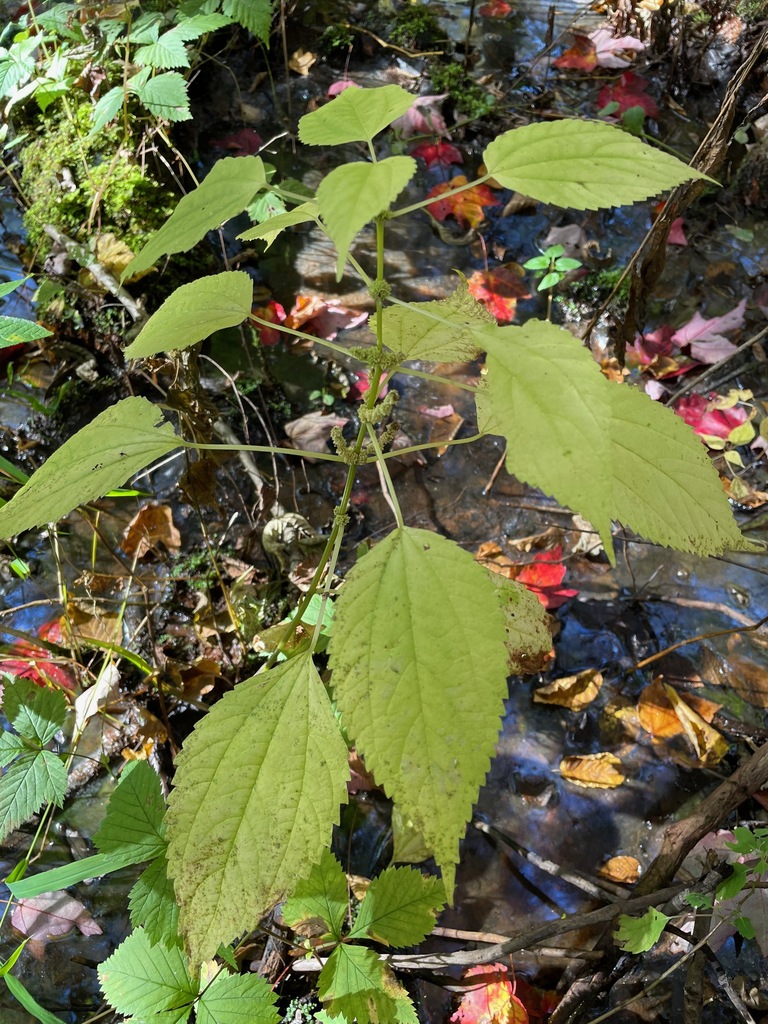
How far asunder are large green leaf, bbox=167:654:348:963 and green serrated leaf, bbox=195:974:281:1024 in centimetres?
43

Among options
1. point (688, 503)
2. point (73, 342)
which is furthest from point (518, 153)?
point (73, 342)

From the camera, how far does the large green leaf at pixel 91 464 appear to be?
97cm

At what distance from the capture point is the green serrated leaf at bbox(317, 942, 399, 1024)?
118 centimetres

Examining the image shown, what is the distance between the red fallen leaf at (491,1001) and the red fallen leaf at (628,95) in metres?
3.82

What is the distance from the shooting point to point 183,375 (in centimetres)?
161

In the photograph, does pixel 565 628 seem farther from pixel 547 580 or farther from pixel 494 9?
pixel 494 9

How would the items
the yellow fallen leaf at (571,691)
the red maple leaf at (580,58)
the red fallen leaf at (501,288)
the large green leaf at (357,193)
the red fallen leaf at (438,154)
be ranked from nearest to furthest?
the large green leaf at (357,193) < the yellow fallen leaf at (571,691) < the red fallen leaf at (501,288) < the red fallen leaf at (438,154) < the red maple leaf at (580,58)

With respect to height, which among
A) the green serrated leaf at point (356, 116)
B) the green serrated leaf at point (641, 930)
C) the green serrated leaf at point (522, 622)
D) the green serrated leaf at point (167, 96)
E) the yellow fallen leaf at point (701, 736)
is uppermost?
the green serrated leaf at point (167, 96)

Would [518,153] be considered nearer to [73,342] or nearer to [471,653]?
[471,653]

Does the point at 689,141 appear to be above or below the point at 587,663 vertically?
above

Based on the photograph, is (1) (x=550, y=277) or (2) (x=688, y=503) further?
(1) (x=550, y=277)

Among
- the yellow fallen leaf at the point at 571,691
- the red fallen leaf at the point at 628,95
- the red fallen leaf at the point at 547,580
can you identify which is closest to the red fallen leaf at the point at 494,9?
the red fallen leaf at the point at 628,95

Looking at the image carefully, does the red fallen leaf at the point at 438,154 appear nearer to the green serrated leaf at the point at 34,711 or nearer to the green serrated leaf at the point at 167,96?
the green serrated leaf at the point at 167,96

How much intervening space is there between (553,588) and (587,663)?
0.25 meters
